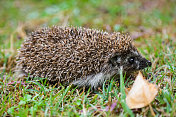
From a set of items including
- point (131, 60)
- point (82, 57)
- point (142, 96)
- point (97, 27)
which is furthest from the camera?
point (97, 27)

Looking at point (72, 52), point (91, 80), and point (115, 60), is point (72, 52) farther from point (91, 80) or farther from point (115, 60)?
point (115, 60)

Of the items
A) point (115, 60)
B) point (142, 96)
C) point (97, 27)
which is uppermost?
point (97, 27)

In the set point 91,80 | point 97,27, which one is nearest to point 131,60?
point 91,80

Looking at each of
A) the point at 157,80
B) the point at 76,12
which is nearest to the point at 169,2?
the point at 76,12

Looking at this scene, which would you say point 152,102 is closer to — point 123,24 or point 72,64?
point 72,64

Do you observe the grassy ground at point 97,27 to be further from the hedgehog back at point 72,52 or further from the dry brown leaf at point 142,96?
the hedgehog back at point 72,52

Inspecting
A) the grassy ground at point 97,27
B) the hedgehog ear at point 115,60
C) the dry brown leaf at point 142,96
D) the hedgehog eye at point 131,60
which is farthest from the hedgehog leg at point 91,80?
the dry brown leaf at point 142,96

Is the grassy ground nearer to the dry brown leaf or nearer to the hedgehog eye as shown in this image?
the dry brown leaf

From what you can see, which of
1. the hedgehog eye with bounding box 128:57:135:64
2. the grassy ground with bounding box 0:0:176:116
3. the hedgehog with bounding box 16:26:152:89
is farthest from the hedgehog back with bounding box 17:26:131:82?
the grassy ground with bounding box 0:0:176:116
